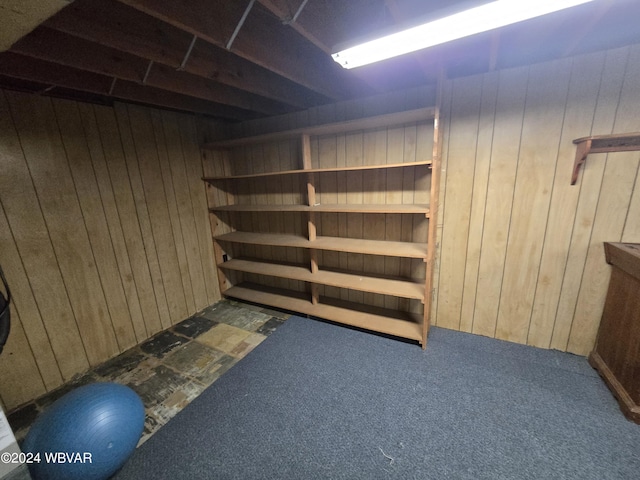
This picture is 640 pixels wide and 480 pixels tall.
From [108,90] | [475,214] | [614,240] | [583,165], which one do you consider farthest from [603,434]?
[108,90]

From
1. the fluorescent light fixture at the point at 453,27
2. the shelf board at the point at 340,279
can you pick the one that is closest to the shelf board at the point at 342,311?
the shelf board at the point at 340,279

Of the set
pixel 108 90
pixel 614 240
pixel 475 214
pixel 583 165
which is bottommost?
pixel 614 240

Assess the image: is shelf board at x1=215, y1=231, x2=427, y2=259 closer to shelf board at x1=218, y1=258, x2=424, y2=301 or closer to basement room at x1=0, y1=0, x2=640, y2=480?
basement room at x1=0, y1=0, x2=640, y2=480

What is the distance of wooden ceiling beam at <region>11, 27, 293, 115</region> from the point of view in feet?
4.45

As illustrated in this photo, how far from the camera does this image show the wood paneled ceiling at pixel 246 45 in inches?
49.3

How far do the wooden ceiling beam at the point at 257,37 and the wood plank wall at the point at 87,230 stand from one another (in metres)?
1.57

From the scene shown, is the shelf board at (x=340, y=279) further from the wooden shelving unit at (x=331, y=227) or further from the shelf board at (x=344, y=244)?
the shelf board at (x=344, y=244)

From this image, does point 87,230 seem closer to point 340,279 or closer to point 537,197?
point 340,279

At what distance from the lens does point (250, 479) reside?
1.36 metres

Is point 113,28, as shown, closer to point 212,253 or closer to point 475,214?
point 212,253

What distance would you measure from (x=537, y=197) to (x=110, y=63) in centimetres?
314

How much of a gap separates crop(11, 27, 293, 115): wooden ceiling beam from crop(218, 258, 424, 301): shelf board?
5.81 feet

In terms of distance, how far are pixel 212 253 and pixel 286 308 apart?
4.04 ft

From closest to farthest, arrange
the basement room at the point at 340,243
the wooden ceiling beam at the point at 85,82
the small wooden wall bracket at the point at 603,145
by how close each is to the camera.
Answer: the basement room at the point at 340,243 → the wooden ceiling beam at the point at 85,82 → the small wooden wall bracket at the point at 603,145
